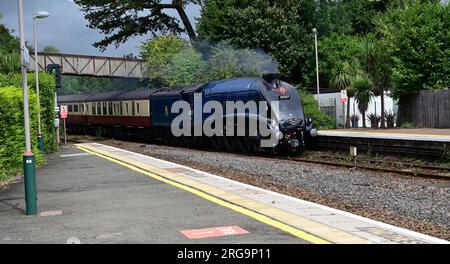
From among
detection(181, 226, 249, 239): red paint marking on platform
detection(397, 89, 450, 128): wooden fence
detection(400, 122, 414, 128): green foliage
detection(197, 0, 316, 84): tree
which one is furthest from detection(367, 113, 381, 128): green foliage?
detection(181, 226, 249, 239): red paint marking on platform

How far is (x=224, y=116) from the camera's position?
83.0ft

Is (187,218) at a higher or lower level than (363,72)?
lower

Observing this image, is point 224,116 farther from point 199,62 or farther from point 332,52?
point 332,52

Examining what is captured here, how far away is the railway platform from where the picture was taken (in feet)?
23.7

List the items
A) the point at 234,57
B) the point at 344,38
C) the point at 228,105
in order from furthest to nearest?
Answer: the point at 344,38 < the point at 234,57 < the point at 228,105

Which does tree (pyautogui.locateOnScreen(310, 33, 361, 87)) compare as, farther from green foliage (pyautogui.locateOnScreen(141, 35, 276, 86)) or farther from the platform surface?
the platform surface

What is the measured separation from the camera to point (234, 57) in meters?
46.4

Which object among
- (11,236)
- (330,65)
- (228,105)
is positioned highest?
(330,65)

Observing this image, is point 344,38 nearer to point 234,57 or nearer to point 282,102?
point 234,57

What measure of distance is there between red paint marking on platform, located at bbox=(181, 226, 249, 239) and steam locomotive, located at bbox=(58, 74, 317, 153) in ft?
47.2

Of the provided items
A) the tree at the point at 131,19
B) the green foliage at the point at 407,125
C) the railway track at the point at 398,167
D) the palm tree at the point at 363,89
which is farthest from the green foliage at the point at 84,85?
the railway track at the point at 398,167

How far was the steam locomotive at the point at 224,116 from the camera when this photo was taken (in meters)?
22.5
